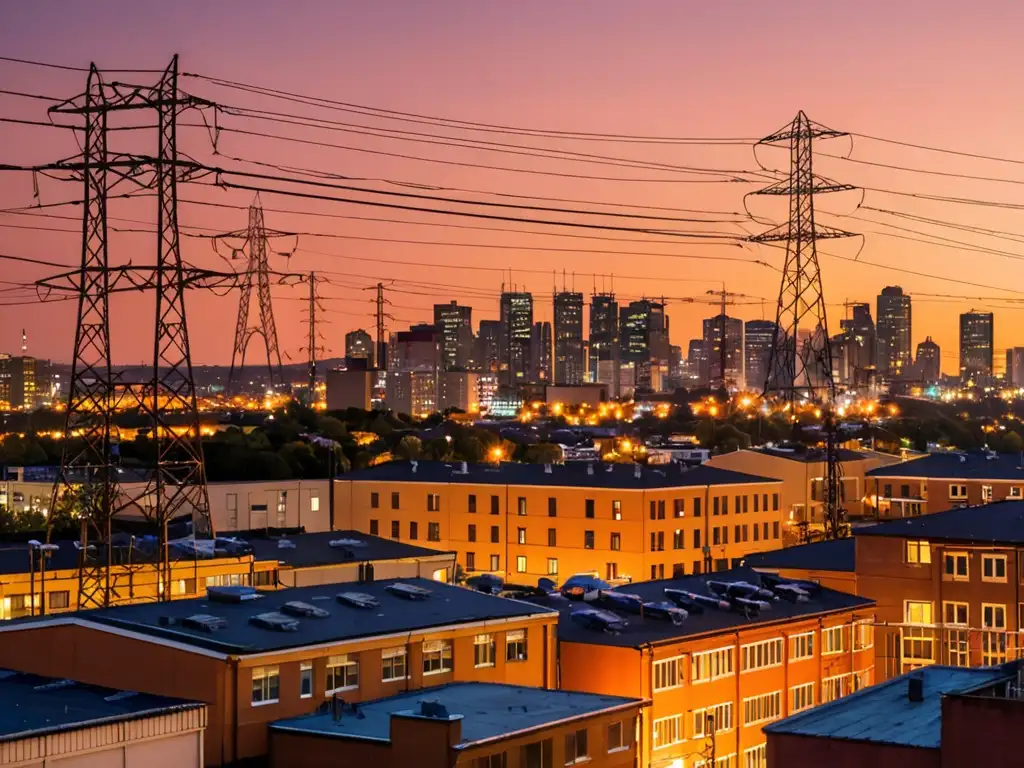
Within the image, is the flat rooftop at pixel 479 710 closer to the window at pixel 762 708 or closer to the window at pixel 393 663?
the window at pixel 393 663

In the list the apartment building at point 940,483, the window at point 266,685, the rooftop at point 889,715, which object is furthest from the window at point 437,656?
the apartment building at point 940,483

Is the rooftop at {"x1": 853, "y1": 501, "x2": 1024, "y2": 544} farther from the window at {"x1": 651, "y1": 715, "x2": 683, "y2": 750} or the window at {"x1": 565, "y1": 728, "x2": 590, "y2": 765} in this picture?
the window at {"x1": 565, "y1": 728, "x2": 590, "y2": 765}

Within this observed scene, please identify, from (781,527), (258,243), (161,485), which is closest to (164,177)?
(161,485)

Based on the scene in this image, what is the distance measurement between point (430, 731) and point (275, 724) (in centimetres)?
255

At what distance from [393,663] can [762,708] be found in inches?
321

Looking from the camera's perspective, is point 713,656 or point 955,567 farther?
point 955,567

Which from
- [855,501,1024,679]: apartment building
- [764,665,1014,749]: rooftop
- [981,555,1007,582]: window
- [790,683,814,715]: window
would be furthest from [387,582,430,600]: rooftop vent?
[981,555,1007,582]: window

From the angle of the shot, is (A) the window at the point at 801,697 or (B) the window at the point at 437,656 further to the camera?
(A) the window at the point at 801,697

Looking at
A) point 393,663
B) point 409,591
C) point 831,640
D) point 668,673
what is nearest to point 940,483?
point 831,640

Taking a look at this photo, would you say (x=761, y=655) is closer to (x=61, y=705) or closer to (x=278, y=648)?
(x=278, y=648)

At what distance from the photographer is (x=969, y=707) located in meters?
12.6

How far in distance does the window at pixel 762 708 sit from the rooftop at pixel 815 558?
232 inches

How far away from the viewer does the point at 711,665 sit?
2491 centimetres

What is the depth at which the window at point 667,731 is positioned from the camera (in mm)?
23766
